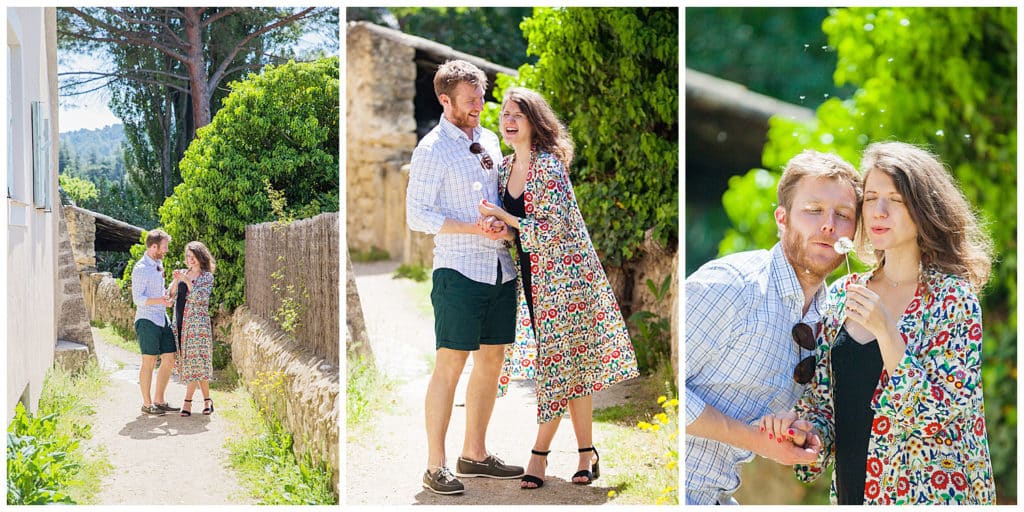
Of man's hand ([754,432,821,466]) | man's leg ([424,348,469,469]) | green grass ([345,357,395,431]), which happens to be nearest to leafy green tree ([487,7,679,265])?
green grass ([345,357,395,431])

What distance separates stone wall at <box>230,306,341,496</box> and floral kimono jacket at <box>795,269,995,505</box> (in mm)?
1740

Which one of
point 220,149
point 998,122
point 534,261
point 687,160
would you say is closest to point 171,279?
point 220,149

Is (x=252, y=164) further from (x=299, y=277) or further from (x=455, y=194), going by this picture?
(x=455, y=194)

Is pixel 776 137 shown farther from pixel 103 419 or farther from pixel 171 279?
pixel 103 419

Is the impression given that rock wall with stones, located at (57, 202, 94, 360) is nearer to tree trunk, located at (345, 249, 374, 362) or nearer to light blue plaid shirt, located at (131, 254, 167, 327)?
light blue plaid shirt, located at (131, 254, 167, 327)

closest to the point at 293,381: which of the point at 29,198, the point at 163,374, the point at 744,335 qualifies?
the point at 163,374

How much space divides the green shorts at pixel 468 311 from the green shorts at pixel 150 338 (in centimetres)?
106

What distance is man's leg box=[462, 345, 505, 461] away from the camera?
368 centimetres

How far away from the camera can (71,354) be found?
3648 mm

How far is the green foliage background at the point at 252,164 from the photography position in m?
3.60

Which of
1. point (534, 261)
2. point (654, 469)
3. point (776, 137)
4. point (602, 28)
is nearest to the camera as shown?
point (776, 137)

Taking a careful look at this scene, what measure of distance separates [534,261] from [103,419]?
5.78 ft

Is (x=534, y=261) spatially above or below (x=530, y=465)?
above

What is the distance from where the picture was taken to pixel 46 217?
365cm
